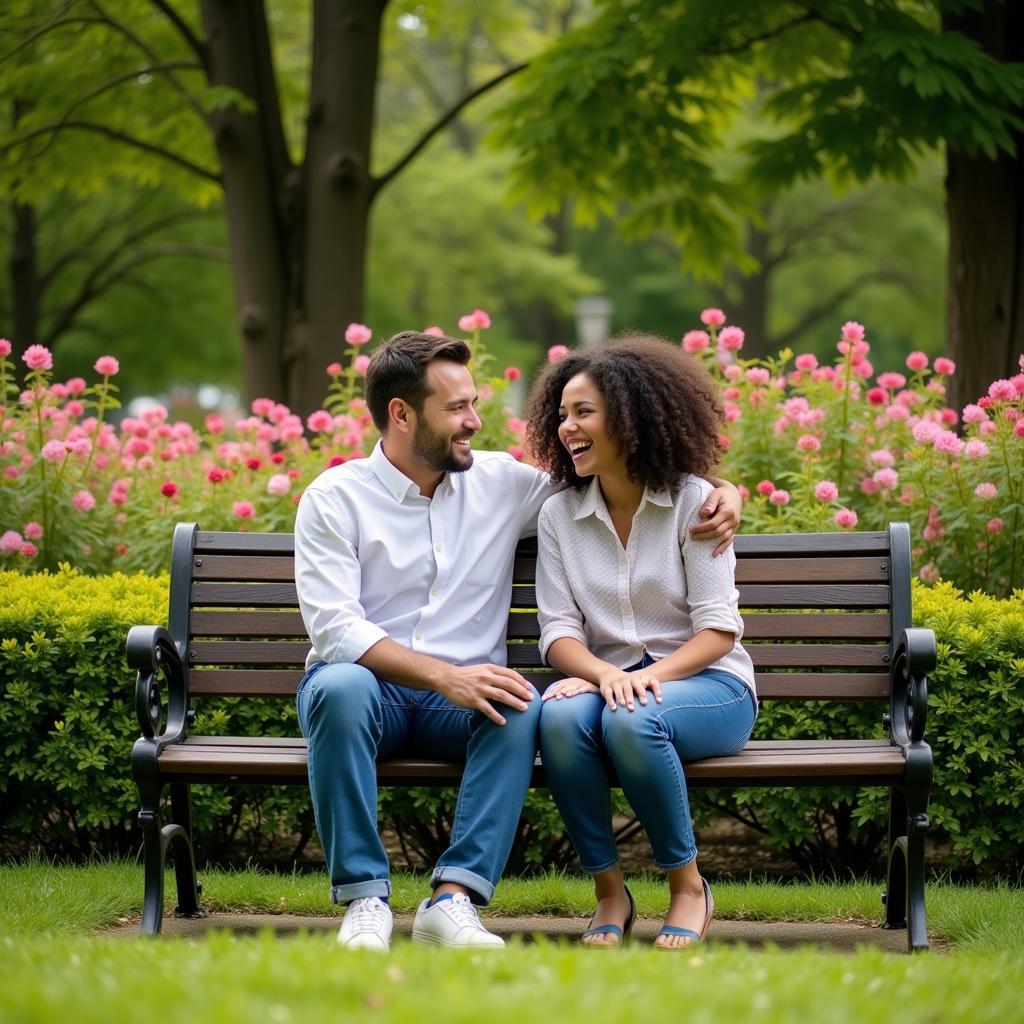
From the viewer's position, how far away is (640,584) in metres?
4.11

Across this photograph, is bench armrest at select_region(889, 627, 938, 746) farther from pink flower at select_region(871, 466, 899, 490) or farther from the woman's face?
pink flower at select_region(871, 466, 899, 490)

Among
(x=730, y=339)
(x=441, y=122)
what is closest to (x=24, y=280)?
(x=441, y=122)

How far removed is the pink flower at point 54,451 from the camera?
6.33 m

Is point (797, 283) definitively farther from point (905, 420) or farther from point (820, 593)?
point (820, 593)

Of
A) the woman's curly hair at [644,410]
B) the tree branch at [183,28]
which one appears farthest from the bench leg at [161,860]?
the tree branch at [183,28]

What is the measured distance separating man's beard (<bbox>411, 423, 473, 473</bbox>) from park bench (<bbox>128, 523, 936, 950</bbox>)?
418 millimetres

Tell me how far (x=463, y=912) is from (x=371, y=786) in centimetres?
40

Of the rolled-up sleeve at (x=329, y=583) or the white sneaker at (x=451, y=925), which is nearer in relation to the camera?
the white sneaker at (x=451, y=925)

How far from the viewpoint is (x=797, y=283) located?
26234 mm

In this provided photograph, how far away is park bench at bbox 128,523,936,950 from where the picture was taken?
412cm

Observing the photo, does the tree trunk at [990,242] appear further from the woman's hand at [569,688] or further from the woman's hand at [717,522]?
the woman's hand at [569,688]

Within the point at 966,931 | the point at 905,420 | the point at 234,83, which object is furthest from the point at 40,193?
the point at 966,931

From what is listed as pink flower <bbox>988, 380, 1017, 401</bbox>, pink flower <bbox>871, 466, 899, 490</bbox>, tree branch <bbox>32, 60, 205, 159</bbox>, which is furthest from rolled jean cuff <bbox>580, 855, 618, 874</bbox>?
tree branch <bbox>32, 60, 205, 159</bbox>

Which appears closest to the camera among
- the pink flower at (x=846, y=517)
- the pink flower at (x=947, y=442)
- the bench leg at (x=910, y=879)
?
the bench leg at (x=910, y=879)
